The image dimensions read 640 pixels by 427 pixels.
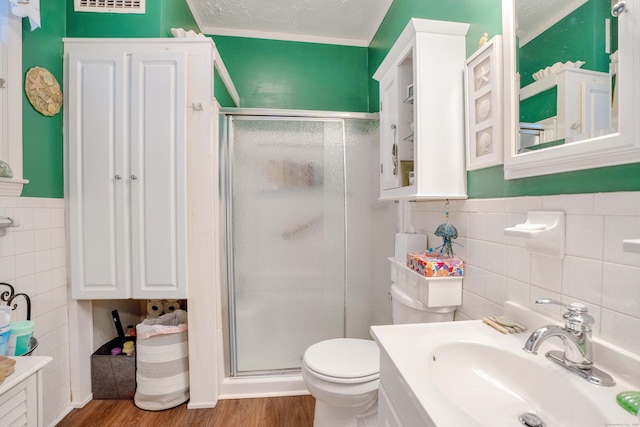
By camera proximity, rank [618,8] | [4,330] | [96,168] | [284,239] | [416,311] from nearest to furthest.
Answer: [618,8] → [4,330] → [416,311] → [96,168] → [284,239]

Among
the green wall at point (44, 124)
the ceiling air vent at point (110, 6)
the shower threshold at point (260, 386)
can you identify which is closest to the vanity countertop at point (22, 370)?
the green wall at point (44, 124)

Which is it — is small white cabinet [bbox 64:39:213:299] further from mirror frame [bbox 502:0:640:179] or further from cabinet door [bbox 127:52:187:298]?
mirror frame [bbox 502:0:640:179]

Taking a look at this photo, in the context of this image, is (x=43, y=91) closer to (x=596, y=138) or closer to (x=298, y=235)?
(x=298, y=235)

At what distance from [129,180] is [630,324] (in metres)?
1.99

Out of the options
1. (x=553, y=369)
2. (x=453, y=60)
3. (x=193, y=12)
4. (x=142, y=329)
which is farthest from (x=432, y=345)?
(x=193, y=12)

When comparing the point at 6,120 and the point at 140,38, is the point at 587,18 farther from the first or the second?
the point at 6,120

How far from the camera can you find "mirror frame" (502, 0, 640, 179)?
1.88ft

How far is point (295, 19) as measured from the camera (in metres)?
2.27

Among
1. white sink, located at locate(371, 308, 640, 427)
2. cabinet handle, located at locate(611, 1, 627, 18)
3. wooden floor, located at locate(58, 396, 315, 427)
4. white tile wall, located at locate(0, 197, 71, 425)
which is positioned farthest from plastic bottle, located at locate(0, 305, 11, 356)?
cabinet handle, located at locate(611, 1, 627, 18)

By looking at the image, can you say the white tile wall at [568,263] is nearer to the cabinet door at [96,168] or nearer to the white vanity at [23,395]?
the white vanity at [23,395]

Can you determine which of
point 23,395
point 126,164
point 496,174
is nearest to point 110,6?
point 126,164

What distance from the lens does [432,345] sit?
794 millimetres

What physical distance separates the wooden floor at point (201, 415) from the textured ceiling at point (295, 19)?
2677mm

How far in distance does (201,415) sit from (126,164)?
1442 millimetres
